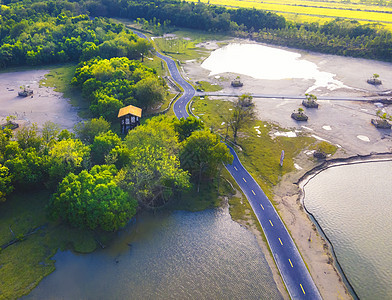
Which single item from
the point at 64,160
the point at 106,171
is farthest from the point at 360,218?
the point at 64,160

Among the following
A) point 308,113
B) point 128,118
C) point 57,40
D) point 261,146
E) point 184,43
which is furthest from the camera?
point 184,43

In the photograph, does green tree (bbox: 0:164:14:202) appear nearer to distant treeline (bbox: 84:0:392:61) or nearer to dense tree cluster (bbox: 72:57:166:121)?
dense tree cluster (bbox: 72:57:166:121)

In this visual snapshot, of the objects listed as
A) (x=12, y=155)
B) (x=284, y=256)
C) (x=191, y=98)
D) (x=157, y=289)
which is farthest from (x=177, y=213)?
(x=191, y=98)

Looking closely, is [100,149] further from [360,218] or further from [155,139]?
[360,218]

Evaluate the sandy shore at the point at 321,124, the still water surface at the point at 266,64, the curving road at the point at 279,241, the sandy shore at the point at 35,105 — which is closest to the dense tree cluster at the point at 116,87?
the sandy shore at the point at 35,105

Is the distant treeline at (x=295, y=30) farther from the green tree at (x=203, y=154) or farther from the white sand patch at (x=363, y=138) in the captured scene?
the green tree at (x=203, y=154)

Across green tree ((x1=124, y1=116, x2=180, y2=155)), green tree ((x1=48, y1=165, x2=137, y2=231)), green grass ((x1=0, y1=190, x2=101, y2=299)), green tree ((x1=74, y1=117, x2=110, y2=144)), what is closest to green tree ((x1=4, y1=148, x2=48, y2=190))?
green grass ((x1=0, y1=190, x2=101, y2=299))
